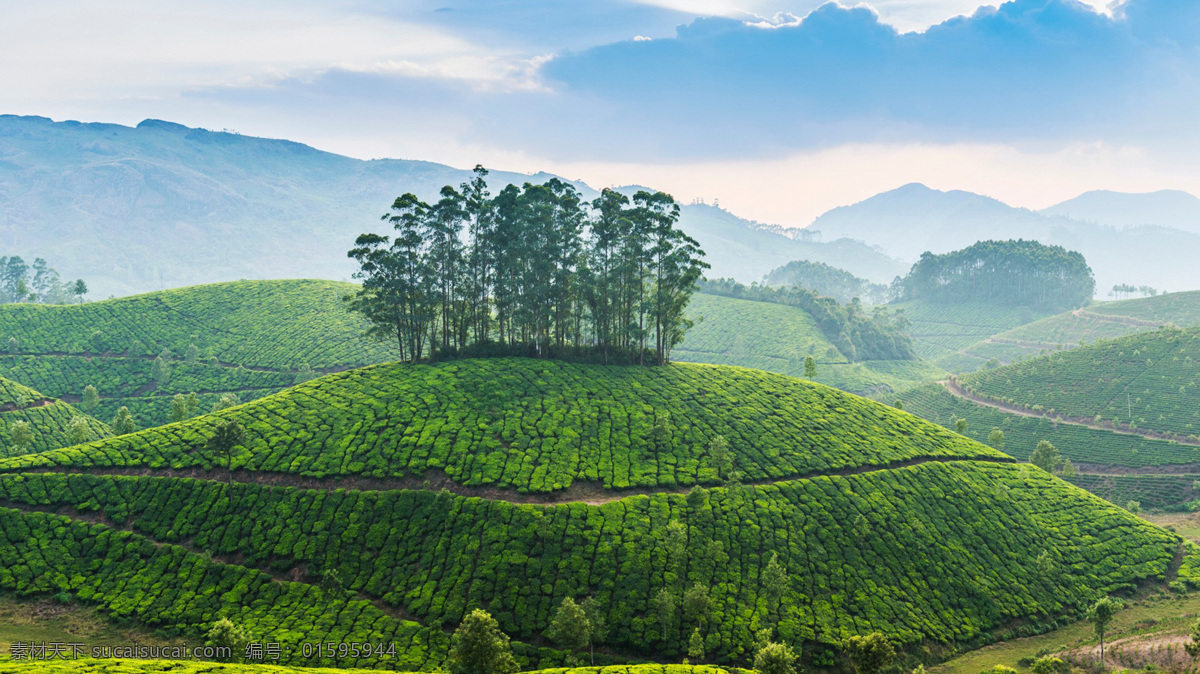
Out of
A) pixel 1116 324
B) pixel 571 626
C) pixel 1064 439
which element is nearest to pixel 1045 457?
pixel 1064 439

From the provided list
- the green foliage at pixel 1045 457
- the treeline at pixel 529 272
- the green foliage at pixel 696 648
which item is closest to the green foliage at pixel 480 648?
the green foliage at pixel 696 648

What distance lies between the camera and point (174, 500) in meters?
55.4

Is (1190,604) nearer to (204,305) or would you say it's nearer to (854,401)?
(854,401)

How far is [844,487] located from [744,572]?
1719 cm

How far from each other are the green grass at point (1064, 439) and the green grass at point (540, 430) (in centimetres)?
3812

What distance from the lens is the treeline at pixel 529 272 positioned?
8075 cm

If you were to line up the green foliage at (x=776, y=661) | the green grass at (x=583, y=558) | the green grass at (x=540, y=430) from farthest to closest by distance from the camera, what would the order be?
1. the green grass at (x=540, y=430)
2. the green grass at (x=583, y=558)
3. the green foliage at (x=776, y=661)

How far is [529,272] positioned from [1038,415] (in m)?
96.9

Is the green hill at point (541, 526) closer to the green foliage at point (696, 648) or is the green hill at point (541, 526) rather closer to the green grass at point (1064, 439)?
the green foliage at point (696, 648)

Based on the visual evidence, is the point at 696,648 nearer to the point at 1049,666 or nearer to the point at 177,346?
the point at 1049,666

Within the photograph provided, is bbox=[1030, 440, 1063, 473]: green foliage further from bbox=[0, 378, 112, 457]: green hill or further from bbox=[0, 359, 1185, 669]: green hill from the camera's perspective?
bbox=[0, 378, 112, 457]: green hill

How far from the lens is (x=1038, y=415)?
373 feet

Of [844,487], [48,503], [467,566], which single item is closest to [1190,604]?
[844,487]

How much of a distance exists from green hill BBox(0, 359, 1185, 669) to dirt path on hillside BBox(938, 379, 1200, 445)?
4468 cm
